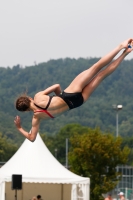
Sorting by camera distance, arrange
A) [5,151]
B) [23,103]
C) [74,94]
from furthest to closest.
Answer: [5,151] → [74,94] → [23,103]

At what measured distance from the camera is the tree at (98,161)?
44406mm

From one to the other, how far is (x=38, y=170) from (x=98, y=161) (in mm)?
16866

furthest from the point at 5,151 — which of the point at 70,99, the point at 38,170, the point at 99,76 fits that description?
the point at 70,99

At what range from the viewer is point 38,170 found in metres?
28.3

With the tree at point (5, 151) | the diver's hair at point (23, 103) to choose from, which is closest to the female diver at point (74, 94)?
the diver's hair at point (23, 103)

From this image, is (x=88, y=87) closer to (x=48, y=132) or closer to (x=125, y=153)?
(x=125, y=153)

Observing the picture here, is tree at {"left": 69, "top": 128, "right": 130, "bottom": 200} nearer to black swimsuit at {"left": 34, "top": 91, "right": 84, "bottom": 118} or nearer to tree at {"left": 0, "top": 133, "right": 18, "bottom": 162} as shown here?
black swimsuit at {"left": 34, "top": 91, "right": 84, "bottom": 118}

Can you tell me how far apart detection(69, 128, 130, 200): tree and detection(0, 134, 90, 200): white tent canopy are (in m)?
15.0

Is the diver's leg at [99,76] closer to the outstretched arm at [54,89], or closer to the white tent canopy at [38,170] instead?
the outstretched arm at [54,89]

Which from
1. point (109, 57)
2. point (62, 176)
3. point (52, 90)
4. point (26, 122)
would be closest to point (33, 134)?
point (52, 90)

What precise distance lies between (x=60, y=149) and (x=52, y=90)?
123977 millimetres

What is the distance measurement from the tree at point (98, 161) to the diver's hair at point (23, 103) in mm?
31775

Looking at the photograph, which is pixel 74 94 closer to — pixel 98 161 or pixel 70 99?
pixel 70 99

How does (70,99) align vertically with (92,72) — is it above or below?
below
